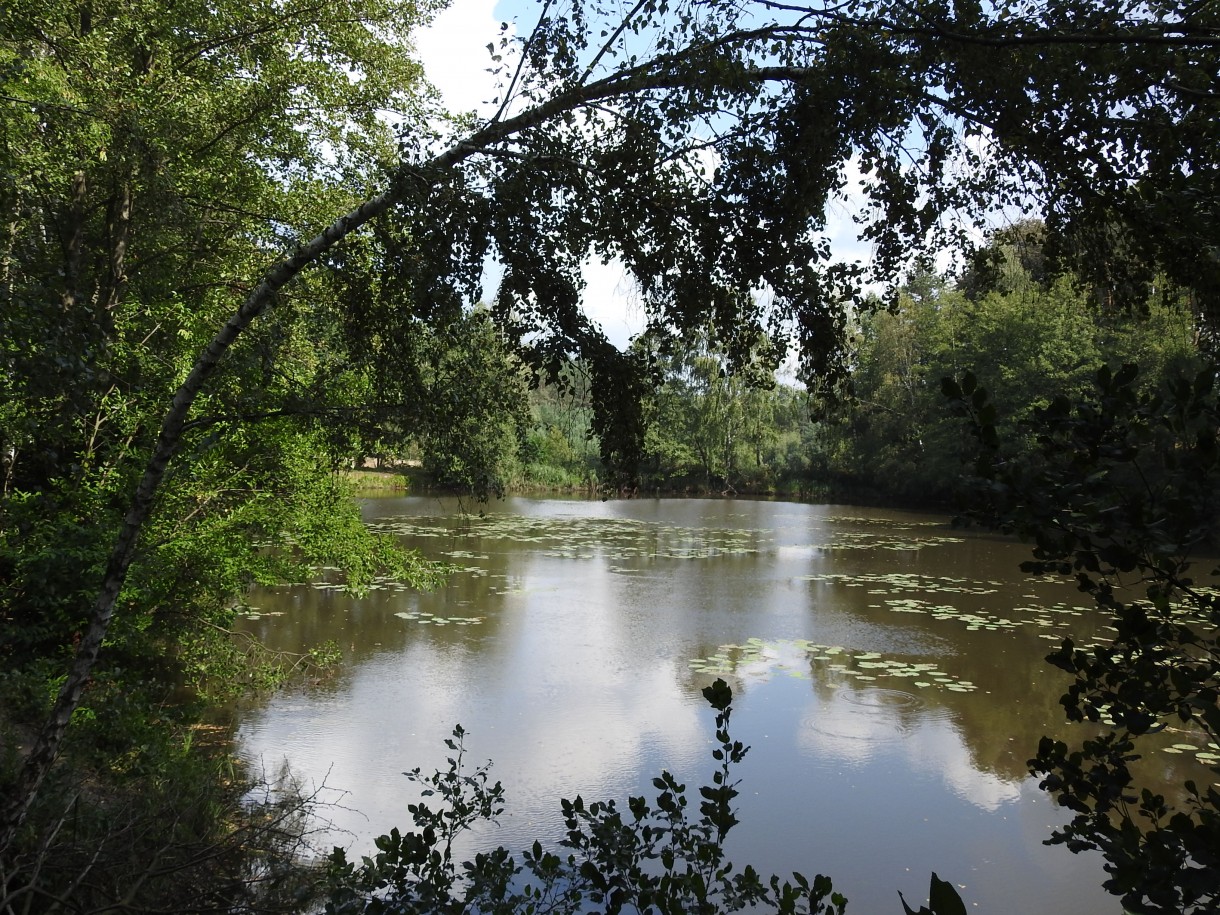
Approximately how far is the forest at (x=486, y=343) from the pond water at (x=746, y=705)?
2.80ft

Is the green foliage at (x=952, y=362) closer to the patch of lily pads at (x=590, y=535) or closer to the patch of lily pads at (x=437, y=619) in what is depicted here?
the patch of lily pads at (x=590, y=535)

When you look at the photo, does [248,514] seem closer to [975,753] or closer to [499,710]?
[499,710]

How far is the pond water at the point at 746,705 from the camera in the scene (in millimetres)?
4941

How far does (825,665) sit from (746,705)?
171 cm

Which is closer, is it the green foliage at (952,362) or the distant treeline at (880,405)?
the distant treeline at (880,405)

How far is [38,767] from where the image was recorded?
104 inches

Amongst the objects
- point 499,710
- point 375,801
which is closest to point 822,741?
point 499,710

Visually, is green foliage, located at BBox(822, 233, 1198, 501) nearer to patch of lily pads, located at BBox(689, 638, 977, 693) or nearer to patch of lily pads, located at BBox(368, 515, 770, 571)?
patch of lily pads, located at BBox(368, 515, 770, 571)

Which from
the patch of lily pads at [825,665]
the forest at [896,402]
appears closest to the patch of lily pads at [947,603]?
the patch of lily pads at [825,665]

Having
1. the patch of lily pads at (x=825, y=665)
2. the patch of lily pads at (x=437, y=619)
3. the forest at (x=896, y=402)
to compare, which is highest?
the forest at (x=896, y=402)

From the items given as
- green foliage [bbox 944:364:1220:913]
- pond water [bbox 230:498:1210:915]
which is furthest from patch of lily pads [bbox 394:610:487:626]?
green foliage [bbox 944:364:1220:913]

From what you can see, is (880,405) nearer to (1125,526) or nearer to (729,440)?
(729,440)

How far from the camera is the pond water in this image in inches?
195

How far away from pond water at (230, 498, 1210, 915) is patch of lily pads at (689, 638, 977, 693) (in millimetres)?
39
